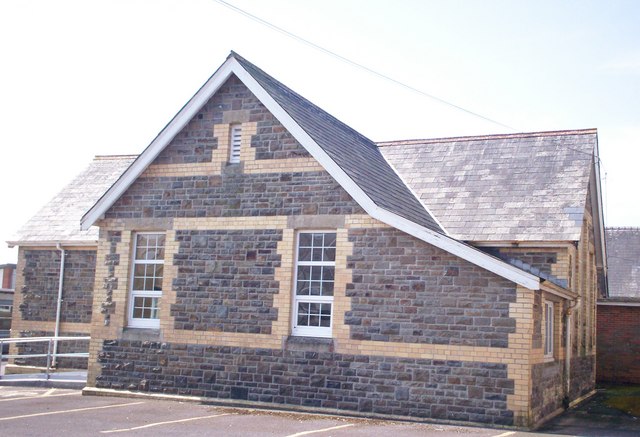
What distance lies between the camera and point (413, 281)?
49.3ft

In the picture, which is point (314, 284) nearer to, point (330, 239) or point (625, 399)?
point (330, 239)

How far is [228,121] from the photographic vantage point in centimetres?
1736

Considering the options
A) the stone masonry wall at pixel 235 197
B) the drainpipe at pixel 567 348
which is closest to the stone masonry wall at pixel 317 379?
the stone masonry wall at pixel 235 197

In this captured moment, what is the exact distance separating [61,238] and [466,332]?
13944mm

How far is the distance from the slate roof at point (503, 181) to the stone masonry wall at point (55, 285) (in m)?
9.57

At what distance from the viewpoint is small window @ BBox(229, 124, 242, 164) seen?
56.9 feet

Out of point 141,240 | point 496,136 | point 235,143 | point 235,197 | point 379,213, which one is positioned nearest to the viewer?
point 379,213

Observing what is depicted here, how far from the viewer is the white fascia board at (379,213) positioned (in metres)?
14.0

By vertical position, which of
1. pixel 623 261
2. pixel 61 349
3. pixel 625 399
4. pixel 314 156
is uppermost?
pixel 314 156

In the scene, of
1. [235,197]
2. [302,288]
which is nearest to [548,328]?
[302,288]

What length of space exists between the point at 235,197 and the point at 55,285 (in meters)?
9.42

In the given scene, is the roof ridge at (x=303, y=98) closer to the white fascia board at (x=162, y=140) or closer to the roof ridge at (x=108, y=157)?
the white fascia board at (x=162, y=140)

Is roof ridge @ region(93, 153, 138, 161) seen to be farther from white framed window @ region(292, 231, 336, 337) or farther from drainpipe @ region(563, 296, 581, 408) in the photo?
drainpipe @ region(563, 296, 581, 408)

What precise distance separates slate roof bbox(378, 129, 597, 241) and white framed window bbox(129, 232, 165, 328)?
6.54 meters
